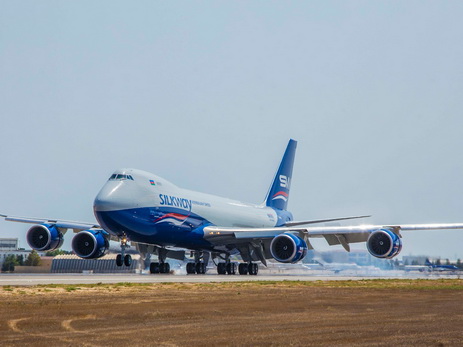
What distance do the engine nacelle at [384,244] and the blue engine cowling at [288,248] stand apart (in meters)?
3.90

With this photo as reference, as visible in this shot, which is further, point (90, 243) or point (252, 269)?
point (252, 269)

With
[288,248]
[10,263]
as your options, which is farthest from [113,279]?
[10,263]

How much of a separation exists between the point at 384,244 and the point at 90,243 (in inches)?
677

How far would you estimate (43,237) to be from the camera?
4203 centimetres

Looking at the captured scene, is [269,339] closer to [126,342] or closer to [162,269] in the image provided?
[126,342]

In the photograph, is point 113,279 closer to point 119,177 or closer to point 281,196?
point 119,177

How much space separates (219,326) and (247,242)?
33.7 meters

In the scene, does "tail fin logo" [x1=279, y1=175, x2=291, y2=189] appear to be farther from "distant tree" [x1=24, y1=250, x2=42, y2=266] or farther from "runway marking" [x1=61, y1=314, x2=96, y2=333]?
"runway marking" [x1=61, y1=314, x2=96, y2=333]

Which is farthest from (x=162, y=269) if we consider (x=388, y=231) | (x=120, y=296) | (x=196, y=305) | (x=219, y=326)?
(x=219, y=326)

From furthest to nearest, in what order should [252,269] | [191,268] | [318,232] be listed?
1. [252,269]
2. [191,268]
3. [318,232]

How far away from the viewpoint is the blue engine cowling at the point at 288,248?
40.2m

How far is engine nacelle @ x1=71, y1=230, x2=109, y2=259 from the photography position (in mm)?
41031

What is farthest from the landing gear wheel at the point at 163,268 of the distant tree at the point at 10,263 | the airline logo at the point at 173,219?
the distant tree at the point at 10,263

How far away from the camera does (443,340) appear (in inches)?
443
